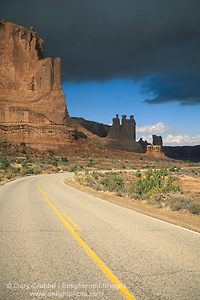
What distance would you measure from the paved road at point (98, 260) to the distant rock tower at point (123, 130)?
115 meters

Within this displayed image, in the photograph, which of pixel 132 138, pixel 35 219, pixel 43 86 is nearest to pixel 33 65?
pixel 43 86

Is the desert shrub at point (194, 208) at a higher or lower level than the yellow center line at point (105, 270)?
lower

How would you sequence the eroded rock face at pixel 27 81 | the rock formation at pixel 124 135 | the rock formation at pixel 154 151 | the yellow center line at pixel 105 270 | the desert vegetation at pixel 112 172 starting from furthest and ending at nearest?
the rock formation at pixel 124 135 < the rock formation at pixel 154 151 < the eroded rock face at pixel 27 81 < the desert vegetation at pixel 112 172 < the yellow center line at pixel 105 270

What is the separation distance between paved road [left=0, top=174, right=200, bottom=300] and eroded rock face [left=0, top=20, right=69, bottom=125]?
73450mm

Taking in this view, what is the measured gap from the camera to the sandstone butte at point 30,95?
75.0 m

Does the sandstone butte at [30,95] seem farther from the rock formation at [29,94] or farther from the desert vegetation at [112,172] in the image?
the desert vegetation at [112,172]

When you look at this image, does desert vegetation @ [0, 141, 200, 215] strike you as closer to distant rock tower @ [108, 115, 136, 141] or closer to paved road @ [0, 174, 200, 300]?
paved road @ [0, 174, 200, 300]

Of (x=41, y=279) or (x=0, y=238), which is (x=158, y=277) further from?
(x=0, y=238)

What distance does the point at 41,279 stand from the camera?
3.72m

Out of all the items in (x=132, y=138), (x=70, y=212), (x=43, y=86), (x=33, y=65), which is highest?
(x=33, y=65)

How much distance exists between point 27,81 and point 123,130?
5660cm

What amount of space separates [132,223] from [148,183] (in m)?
8.55

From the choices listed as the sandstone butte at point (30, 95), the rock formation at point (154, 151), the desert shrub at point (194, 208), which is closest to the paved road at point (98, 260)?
the desert shrub at point (194, 208)

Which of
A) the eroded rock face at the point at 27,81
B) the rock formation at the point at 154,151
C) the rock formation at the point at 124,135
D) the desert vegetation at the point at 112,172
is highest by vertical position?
the eroded rock face at the point at 27,81
